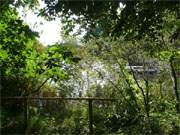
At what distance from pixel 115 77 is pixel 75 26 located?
20.4 feet

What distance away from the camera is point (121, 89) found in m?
13.7

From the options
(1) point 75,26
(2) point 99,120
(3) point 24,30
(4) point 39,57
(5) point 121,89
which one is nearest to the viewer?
(3) point 24,30

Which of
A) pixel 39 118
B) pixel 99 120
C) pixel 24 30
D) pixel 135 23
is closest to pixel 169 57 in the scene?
pixel 99 120

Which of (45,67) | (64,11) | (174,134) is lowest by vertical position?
(174,134)

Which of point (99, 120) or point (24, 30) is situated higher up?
point (24, 30)

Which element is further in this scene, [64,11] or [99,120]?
[99,120]

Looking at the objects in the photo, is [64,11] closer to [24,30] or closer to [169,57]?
[24,30]

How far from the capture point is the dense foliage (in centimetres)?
713

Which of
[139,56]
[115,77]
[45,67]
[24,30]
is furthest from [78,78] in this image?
[24,30]

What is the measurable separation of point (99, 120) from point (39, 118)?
1.88 metres

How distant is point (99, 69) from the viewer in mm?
13984

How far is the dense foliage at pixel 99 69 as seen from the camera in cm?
713

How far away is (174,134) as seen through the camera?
37.0 feet

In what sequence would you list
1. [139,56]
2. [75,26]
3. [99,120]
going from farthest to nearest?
[139,56] < [99,120] < [75,26]
